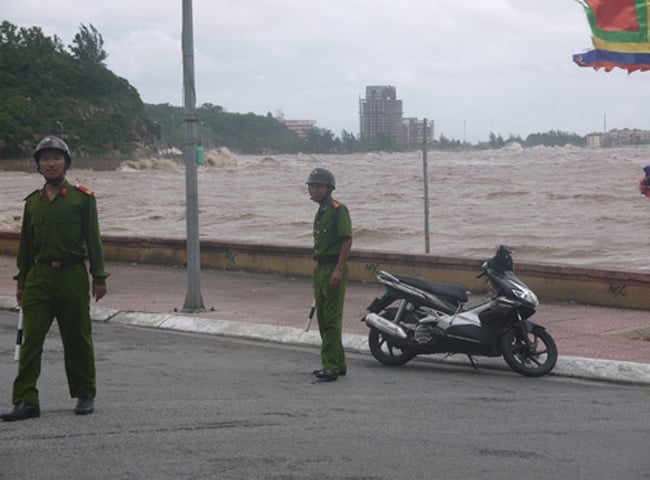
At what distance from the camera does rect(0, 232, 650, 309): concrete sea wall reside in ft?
42.5

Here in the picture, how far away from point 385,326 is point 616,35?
9.95ft

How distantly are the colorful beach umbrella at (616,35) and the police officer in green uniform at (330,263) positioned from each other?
229cm

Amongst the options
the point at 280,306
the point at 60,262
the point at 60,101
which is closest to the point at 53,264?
the point at 60,262

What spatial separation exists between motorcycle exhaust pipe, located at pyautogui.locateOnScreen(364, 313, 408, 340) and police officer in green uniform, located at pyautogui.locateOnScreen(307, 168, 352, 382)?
68 cm

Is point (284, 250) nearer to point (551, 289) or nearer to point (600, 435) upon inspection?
point (551, 289)

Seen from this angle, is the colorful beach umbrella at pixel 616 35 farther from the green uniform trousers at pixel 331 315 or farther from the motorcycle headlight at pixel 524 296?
the green uniform trousers at pixel 331 315

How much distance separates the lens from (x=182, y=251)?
18359 millimetres

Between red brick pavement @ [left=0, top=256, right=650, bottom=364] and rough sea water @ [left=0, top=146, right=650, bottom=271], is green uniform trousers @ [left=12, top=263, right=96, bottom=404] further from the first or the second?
rough sea water @ [left=0, top=146, right=650, bottom=271]

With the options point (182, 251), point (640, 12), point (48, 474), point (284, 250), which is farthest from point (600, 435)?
point (182, 251)

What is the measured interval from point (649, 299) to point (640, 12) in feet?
16.2

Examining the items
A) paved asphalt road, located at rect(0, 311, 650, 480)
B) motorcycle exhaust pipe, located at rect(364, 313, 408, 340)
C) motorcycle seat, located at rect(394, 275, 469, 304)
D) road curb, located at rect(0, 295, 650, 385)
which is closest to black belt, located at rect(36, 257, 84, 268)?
paved asphalt road, located at rect(0, 311, 650, 480)

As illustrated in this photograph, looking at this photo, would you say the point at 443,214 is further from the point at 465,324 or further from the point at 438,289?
the point at 465,324

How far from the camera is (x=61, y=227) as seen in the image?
6.68m

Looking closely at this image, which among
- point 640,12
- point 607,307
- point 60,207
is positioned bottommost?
point 607,307
